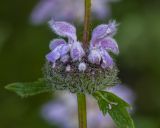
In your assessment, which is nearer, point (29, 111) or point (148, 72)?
point (29, 111)

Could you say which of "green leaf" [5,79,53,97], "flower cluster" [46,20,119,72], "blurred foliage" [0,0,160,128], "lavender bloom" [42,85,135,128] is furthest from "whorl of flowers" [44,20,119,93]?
"blurred foliage" [0,0,160,128]

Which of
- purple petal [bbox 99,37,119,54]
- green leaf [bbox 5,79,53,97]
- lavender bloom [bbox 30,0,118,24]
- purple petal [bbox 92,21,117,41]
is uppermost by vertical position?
lavender bloom [bbox 30,0,118,24]

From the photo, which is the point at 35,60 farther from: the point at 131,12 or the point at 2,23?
the point at 131,12

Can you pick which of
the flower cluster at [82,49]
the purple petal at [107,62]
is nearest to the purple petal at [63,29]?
the flower cluster at [82,49]

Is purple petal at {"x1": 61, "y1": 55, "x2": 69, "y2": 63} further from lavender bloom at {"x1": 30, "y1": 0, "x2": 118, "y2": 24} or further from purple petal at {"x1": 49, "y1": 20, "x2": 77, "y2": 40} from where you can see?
lavender bloom at {"x1": 30, "y1": 0, "x2": 118, "y2": 24}

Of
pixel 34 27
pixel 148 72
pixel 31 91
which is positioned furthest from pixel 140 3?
pixel 31 91

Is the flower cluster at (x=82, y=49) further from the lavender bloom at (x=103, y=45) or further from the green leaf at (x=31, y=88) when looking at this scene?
the green leaf at (x=31, y=88)
